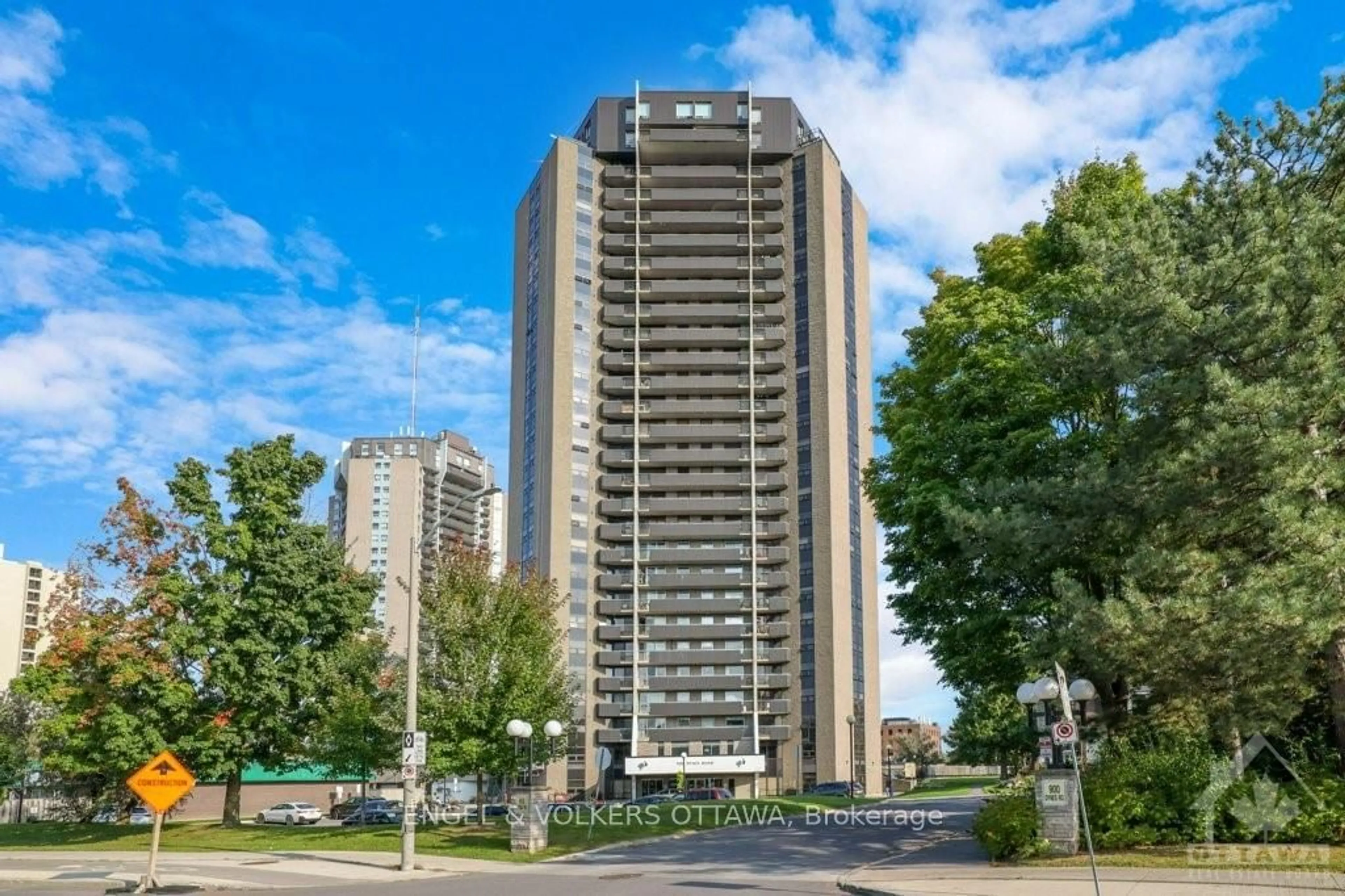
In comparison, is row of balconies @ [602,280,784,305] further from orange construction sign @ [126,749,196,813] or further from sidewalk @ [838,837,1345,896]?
orange construction sign @ [126,749,196,813]

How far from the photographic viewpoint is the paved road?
18.8m

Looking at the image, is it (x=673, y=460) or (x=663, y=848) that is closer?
(x=663, y=848)

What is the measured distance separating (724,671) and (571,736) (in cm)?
1554

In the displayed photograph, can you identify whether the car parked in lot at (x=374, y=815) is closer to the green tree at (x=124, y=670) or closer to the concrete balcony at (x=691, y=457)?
the green tree at (x=124, y=670)

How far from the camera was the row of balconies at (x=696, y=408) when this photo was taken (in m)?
104

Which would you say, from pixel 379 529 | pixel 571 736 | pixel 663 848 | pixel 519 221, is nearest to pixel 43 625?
pixel 663 848

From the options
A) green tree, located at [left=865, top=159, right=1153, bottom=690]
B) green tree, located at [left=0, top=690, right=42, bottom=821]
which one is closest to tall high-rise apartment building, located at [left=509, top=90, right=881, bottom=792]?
green tree, located at [left=0, top=690, right=42, bottom=821]

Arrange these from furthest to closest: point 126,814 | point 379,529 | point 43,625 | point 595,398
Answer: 1. point 379,529
2. point 595,398
3. point 126,814
4. point 43,625

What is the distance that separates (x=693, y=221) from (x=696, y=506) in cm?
2765

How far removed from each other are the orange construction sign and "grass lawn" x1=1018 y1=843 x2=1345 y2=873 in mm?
14692

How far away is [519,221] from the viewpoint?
11900cm

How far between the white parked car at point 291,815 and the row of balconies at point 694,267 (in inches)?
2485

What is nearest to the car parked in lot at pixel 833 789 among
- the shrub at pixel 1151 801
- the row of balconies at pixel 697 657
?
the row of balconies at pixel 697 657

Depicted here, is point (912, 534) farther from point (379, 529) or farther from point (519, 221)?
point (379, 529)
